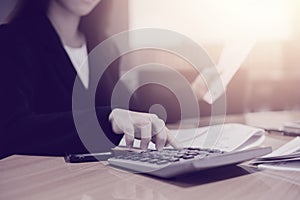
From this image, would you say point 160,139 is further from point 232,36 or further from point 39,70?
point 232,36

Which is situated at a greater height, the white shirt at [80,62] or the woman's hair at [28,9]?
the woman's hair at [28,9]

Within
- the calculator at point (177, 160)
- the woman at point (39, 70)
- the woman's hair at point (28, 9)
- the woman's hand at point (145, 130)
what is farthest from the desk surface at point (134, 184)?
the woman's hair at point (28, 9)

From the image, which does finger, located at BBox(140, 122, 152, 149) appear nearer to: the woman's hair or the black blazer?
the black blazer

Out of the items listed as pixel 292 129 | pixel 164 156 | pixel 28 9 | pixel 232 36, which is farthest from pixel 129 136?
pixel 232 36

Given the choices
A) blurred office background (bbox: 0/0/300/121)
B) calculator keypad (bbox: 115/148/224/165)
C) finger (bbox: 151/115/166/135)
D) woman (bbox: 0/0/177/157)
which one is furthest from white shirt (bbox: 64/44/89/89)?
calculator keypad (bbox: 115/148/224/165)

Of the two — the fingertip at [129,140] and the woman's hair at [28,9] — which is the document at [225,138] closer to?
the fingertip at [129,140]

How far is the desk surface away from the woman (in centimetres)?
35

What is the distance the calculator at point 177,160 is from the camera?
51cm

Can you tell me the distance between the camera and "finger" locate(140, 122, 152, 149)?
0.71m

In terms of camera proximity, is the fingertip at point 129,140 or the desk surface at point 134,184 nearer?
the desk surface at point 134,184

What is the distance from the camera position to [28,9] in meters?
1.23

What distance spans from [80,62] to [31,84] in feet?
0.65

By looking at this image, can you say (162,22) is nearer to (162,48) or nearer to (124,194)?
(162,48)

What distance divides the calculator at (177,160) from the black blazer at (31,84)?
16.4 inches
